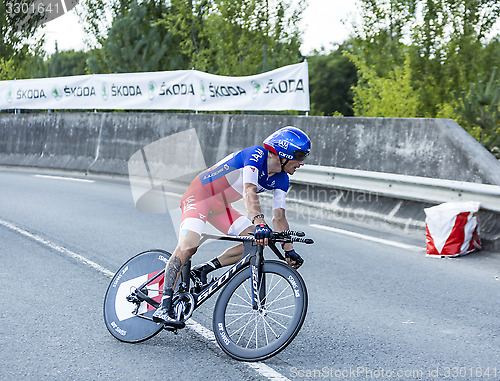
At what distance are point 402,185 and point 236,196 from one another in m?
4.75

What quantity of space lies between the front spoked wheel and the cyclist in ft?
0.72

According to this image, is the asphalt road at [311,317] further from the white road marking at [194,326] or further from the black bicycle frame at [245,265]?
the black bicycle frame at [245,265]

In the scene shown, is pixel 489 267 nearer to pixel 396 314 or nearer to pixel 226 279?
pixel 396 314

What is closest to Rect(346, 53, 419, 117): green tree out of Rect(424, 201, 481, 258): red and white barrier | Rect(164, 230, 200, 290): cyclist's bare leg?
Rect(424, 201, 481, 258): red and white barrier

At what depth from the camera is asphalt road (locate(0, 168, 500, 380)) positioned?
4.56 meters

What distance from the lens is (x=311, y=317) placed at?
5.68 meters

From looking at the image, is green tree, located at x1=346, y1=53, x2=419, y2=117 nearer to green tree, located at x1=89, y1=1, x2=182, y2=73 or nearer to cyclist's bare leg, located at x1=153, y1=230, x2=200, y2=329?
green tree, located at x1=89, y1=1, x2=182, y2=73

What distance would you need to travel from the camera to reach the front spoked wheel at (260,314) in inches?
173

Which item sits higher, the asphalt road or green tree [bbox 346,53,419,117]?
green tree [bbox 346,53,419,117]

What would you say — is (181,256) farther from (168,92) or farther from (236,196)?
(168,92)

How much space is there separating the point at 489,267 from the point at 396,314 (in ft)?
6.99

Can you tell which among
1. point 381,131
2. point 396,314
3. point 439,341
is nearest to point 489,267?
point 396,314

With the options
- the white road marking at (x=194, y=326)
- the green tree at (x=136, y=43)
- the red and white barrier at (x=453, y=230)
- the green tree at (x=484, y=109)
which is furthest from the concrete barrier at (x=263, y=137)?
the green tree at (x=136, y=43)

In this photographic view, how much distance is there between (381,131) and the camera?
1017 cm
